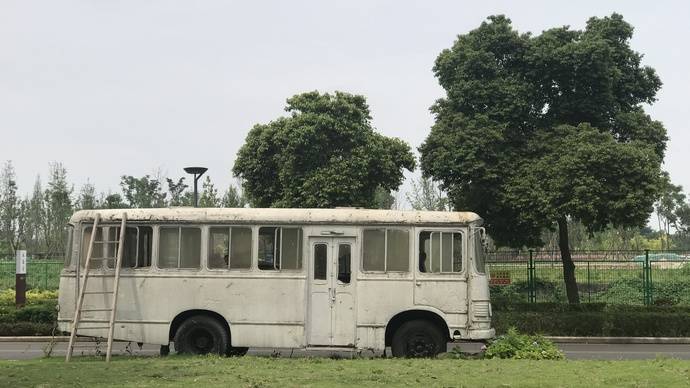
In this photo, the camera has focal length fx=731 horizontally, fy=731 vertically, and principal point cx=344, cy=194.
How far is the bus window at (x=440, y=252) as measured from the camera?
1382 centimetres

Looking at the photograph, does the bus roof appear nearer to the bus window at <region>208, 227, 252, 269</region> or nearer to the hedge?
the bus window at <region>208, 227, 252, 269</region>

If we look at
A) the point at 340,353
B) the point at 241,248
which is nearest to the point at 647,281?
the point at 340,353

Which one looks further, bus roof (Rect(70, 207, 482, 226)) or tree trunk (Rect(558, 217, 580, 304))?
tree trunk (Rect(558, 217, 580, 304))

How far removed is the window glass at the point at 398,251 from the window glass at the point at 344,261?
2.37 ft

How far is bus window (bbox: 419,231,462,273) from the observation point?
1382 centimetres

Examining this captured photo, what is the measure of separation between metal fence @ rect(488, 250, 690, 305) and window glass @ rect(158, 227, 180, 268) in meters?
14.8

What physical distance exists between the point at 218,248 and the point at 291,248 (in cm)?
142

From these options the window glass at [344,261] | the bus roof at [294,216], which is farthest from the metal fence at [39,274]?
the window glass at [344,261]

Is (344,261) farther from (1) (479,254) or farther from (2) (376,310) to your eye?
(1) (479,254)

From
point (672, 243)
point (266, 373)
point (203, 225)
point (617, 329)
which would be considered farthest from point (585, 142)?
point (672, 243)

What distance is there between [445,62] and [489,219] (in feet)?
18.9

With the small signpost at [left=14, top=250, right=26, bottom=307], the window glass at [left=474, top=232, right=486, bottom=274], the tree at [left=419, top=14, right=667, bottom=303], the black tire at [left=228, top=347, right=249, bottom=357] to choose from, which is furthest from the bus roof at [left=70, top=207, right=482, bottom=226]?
the small signpost at [left=14, top=250, right=26, bottom=307]

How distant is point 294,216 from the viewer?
14.0m

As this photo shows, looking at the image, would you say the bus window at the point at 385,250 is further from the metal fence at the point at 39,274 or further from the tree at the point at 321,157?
the metal fence at the point at 39,274
